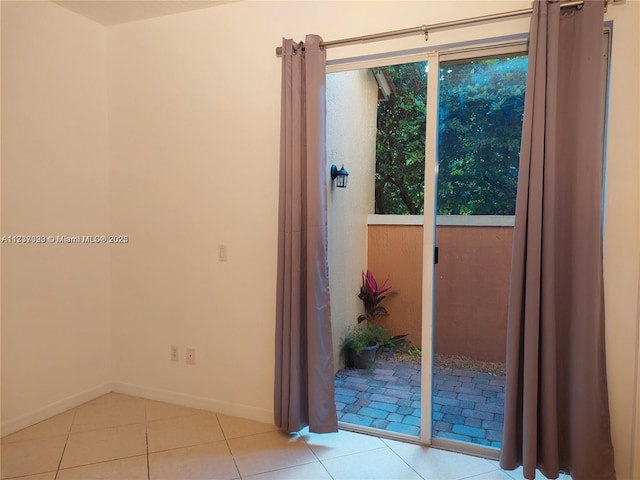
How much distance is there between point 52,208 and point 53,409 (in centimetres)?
127

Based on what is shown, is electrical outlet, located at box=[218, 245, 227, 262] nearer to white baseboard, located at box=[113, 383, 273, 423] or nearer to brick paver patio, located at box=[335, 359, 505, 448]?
white baseboard, located at box=[113, 383, 273, 423]

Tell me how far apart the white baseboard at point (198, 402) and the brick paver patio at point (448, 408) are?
0.52m

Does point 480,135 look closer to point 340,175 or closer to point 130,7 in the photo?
point 340,175

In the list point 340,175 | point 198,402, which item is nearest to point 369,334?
point 340,175

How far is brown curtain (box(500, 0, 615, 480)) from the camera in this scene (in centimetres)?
182

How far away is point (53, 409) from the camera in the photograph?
8.61 ft

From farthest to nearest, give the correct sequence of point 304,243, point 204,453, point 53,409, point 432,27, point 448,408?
point 53,409 < point 448,408 < point 304,243 < point 204,453 < point 432,27

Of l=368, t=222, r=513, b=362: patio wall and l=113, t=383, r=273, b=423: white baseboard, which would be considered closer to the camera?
l=368, t=222, r=513, b=362: patio wall

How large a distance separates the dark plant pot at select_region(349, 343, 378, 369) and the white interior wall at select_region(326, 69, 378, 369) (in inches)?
4.2

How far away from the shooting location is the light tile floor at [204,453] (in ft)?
6.67

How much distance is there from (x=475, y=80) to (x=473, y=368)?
160 centimetres

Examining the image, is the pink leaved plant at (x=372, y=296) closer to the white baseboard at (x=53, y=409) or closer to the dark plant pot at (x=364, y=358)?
the dark plant pot at (x=364, y=358)

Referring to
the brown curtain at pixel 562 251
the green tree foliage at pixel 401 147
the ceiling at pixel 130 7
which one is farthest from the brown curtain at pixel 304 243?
the green tree foliage at pixel 401 147

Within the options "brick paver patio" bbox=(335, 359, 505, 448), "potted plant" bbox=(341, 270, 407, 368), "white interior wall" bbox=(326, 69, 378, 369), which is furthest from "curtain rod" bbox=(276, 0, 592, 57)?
"potted plant" bbox=(341, 270, 407, 368)
